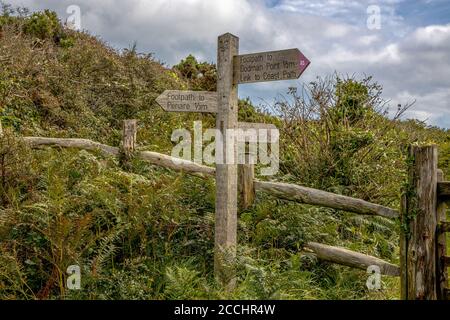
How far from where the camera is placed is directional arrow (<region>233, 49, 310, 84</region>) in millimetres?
4977

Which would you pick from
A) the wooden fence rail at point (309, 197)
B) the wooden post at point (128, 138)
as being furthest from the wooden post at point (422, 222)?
the wooden post at point (128, 138)

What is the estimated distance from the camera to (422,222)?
4.81 meters

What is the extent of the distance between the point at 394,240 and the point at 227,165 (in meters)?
3.06

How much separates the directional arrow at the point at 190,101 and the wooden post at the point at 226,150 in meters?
0.10

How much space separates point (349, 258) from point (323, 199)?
841 mm

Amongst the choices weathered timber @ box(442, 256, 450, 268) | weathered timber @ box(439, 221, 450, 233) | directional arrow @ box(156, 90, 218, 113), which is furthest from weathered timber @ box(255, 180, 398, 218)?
directional arrow @ box(156, 90, 218, 113)

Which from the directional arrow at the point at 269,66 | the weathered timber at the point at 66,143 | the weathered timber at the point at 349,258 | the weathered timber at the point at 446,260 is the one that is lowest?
Result: the weathered timber at the point at 349,258

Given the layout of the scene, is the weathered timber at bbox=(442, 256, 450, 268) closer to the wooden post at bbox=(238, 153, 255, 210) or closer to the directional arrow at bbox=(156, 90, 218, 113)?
the wooden post at bbox=(238, 153, 255, 210)

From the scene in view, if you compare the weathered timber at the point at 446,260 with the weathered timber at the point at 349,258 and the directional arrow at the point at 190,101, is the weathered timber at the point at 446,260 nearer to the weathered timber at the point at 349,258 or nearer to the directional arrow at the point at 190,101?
the weathered timber at the point at 349,258

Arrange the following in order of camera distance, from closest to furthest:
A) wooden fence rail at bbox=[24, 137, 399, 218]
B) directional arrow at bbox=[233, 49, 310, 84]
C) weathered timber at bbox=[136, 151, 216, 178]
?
1. directional arrow at bbox=[233, 49, 310, 84]
2. wooden fence rail at bbox=[24, 137, 399, 218]
3. weathered timber at bbox=[136, 151, 216, 178]

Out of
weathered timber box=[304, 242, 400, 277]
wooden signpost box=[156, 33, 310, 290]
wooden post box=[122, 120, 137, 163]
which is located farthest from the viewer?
wooden post box=[122, 120, 137, 163]

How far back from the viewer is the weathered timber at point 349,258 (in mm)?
5168

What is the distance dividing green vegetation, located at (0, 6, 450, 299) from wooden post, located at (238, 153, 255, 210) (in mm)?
153

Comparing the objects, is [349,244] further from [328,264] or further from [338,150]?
[338,150]
